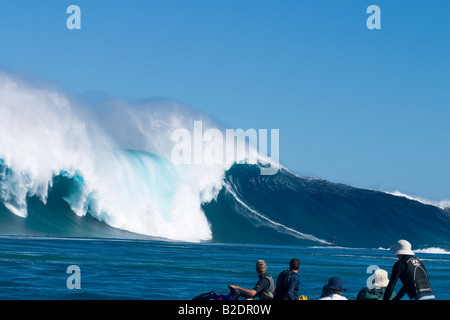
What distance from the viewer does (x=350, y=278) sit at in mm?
20000

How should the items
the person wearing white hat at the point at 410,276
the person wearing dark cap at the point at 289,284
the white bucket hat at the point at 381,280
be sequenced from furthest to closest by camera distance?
the person wearing dark cap at the point at 289,284 → the white bucket hat at the point at 381,280 → the person wearing white hat at the point at 410,276

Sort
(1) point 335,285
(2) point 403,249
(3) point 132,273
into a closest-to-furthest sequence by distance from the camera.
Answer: (2) point 403,249 → (1) point 335,285 → (3) point 132,273

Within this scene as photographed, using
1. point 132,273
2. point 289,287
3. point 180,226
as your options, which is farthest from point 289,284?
point 180,226

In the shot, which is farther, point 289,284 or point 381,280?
point 289,284

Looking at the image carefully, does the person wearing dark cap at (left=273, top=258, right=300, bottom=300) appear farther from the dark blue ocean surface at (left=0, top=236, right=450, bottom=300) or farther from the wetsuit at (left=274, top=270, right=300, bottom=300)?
the dark blue ocean surface at (left=0, top=236, right=450, bottom=300)

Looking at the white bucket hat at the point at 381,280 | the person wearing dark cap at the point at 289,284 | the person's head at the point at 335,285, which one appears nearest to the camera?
the person's head at the point at 335,285

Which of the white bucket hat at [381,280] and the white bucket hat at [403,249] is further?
the white bucket hat at [381,280]

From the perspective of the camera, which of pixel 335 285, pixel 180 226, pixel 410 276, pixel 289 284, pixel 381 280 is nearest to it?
pixel 410 276

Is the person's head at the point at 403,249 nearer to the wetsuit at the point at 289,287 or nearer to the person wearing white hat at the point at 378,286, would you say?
the person wearing white hat at the point at 378,286

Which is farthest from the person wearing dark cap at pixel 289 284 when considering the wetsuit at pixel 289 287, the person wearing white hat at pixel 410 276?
the person wearing white hat at pixel 410 276

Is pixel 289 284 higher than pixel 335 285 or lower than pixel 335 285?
lower

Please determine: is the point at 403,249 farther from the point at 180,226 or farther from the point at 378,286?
the point at 180,226

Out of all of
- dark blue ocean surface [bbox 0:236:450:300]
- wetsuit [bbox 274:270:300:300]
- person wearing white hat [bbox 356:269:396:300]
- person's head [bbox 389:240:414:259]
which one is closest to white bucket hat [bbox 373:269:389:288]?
person wearing white hat [bbox 356:269:396:300]
